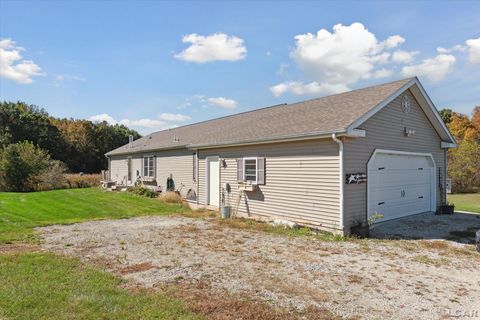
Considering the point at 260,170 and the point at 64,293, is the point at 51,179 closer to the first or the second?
the point at 260,170

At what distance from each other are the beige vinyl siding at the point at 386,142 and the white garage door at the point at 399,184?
36 cm

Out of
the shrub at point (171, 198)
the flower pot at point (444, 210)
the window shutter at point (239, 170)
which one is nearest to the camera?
the window shutter at point (239, 170)

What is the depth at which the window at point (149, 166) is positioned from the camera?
63.2 feet

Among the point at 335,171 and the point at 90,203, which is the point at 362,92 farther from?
the point at 90,203

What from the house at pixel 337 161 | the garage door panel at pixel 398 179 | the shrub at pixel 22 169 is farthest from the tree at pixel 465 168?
the shrub at pixel 22 169

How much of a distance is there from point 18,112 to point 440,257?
4197cm

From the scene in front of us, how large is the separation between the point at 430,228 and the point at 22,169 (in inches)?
941

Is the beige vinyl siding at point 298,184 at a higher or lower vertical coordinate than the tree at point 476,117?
lower

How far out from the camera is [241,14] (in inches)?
440

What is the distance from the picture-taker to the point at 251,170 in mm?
11398

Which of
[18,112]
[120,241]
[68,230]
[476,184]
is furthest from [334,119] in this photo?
[18,112]

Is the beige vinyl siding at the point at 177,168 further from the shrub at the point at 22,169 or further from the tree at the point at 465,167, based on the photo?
the tree at the point at 465,167

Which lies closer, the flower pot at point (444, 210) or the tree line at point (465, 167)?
the flower pot at point (444, 210)

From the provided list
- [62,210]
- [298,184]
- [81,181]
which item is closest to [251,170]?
[298,184]
